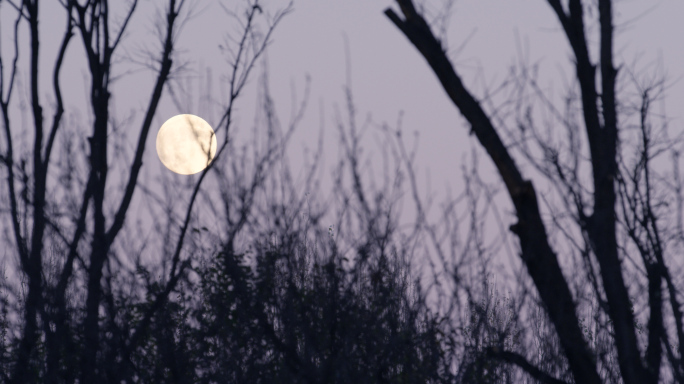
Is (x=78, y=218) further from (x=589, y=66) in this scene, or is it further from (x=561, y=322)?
(x=589, y=66)

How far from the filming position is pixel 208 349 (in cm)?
536

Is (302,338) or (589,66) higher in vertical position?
(589,66)

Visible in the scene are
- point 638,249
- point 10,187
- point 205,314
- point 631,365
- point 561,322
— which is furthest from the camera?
point 10,187

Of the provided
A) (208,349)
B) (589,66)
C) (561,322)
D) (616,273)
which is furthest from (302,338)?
(589,66)

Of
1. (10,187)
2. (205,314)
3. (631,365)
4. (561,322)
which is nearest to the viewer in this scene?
(631,365)

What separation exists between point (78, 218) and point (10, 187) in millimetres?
1467

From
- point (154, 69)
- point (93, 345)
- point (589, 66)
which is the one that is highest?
point (154, 69)

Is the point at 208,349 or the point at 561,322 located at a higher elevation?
the point at 208,349

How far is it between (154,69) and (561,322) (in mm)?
4152

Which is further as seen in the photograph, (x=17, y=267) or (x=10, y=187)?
(x=10, y=187)

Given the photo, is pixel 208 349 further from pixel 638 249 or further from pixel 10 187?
pixel 638 249

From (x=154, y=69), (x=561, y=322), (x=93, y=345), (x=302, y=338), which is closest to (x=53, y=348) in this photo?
(x=93, y=345)

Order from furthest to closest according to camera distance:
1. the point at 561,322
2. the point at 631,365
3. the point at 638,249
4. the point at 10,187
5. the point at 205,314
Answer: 1. the point at 10,187
2. the point at 205,314
3. the point at 638,249
4. the point at 561,322
5. the point at 631,365

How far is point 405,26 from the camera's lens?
566cm
